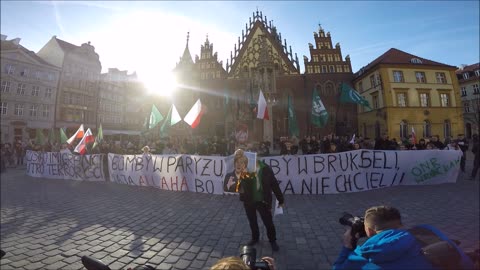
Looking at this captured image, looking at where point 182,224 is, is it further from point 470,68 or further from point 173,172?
point 470,68

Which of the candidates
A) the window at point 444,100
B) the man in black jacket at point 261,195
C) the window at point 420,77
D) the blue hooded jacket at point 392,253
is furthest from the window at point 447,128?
the blue hooded jacket at point 392,253

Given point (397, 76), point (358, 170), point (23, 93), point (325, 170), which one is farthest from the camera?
point (23, 93)

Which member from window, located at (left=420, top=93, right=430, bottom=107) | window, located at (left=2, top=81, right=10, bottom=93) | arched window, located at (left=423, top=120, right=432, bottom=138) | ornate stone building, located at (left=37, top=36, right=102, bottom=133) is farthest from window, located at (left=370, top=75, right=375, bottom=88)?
window, located at (left=2, top=81, right=10, bottom=93)

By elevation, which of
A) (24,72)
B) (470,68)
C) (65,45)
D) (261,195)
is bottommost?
(261,195)

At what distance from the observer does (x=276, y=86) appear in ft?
108

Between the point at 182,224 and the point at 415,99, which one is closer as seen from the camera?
the point at 182,224

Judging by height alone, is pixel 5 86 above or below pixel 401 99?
above

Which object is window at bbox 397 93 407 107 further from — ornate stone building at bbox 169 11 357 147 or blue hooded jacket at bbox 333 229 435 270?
blue hooded jacket at bbox 333 229 435 270

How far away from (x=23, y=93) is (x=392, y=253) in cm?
4506

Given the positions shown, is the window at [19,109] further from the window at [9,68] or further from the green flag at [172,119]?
the green flag at [172,119]

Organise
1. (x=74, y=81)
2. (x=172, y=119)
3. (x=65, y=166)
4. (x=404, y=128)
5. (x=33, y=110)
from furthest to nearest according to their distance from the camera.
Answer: (x=74, y=81) < (x=33, y=110) < (x=404, y=128) < (x=65, y=166) < (x=172, y=119)

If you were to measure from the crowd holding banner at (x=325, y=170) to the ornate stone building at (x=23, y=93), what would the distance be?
32.0m

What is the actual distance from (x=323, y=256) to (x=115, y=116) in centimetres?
5497

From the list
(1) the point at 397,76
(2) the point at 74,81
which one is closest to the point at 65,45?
(2) the point at 74,81
